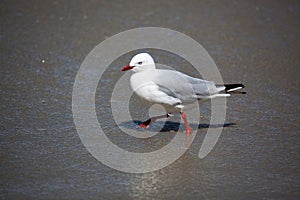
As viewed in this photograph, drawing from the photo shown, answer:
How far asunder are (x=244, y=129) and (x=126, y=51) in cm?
281

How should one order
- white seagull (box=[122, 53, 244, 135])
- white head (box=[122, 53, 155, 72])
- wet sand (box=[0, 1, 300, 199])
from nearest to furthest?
1. wet sand (box=[0, 1, 300, 199])
2. white seagull (box=[122, 53, 244, 135])
3. white head (box=[122, 53, 155, 72])

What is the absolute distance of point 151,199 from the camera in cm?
355

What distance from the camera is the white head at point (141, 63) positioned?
4980 millimetres

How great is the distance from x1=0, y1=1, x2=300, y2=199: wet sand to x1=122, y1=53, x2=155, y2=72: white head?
21.1 inches

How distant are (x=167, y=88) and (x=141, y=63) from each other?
1.11ft

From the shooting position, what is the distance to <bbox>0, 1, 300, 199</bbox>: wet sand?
3787mm

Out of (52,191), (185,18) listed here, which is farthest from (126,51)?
(52,191)

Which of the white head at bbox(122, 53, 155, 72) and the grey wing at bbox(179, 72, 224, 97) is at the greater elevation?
the white head at bbox(122, 53, 155, 72)

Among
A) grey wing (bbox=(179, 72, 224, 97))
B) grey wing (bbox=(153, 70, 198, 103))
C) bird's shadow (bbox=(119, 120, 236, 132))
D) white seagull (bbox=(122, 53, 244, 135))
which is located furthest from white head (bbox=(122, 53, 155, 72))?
bird's shadow (bbox=(119, 120, 236, 132))

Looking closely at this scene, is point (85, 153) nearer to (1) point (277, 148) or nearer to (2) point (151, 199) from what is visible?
(2) point (151, 199)

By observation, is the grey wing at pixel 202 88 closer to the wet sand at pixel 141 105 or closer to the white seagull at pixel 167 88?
the white seagull at pixel 167 88

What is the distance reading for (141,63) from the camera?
4.99m

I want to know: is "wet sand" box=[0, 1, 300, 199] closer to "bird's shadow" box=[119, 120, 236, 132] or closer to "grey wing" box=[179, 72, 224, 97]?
"bird's shadow" box=[119, 120, 236, 132]

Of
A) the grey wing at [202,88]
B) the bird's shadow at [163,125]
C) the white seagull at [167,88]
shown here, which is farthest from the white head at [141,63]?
the bird's shadow at [163,125]
